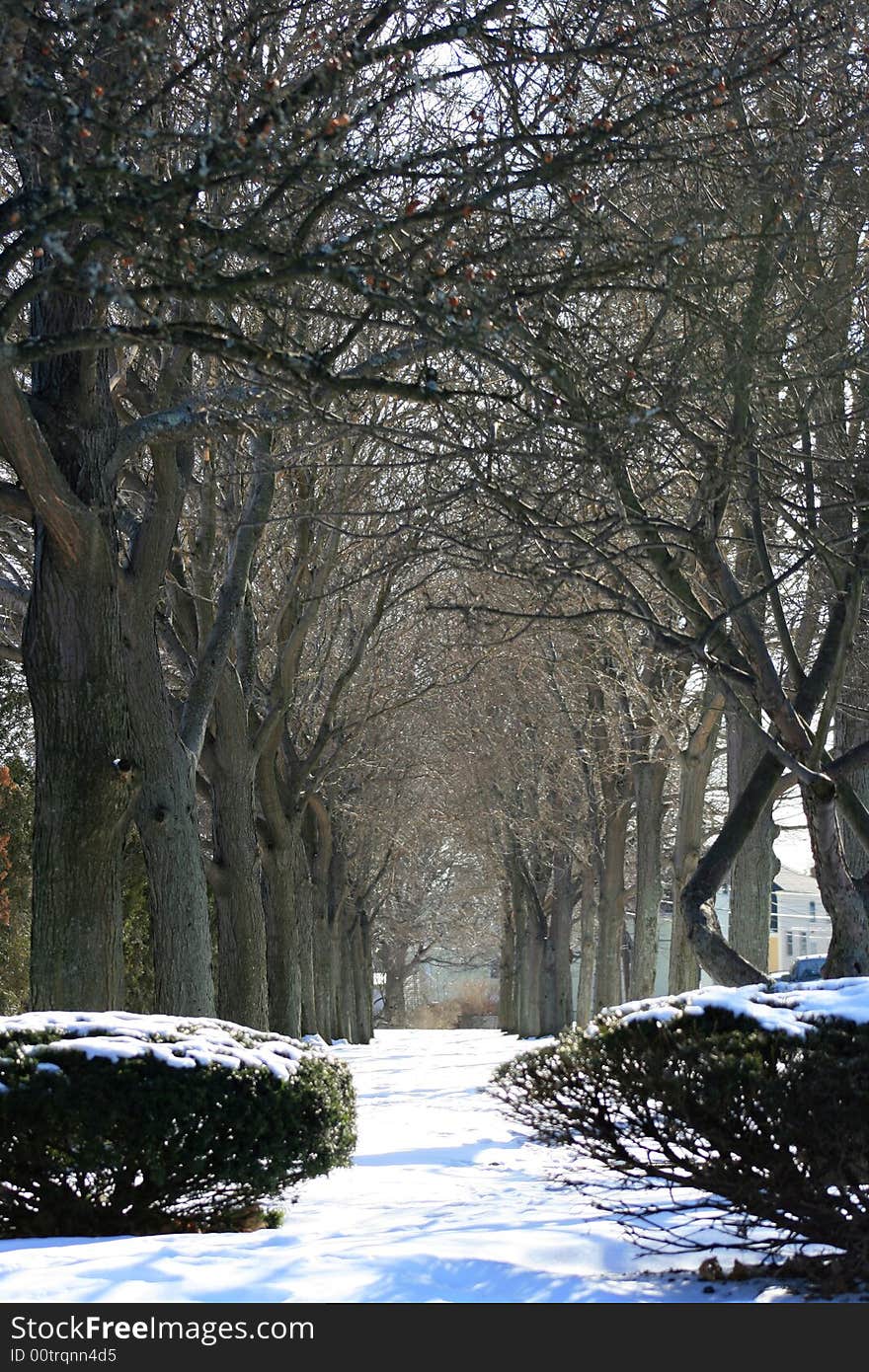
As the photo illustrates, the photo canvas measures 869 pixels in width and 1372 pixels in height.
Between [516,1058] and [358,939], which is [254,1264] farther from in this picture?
[358,939]

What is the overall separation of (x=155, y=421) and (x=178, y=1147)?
482 centimetres

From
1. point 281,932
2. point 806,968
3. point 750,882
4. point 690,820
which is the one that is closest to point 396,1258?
point 750,882

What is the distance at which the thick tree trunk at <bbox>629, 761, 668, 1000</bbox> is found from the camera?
19.6 meters

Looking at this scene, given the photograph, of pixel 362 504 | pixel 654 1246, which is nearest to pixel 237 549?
pixel 362 504

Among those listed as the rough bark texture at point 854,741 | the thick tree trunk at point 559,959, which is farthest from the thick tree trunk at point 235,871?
the thick tree trunk at point 559,959

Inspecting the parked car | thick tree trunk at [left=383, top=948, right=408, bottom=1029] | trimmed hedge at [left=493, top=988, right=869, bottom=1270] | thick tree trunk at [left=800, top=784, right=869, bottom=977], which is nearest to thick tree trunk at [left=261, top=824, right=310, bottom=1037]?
thick tree trunk at [left=800, top=784, right=869, bottom=977]

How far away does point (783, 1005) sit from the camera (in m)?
5.32

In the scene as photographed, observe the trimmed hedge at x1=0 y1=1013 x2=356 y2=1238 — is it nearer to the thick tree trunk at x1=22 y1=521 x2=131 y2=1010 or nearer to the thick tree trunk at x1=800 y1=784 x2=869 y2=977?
the thick tree trunk at x1=22 y1=521 x2=131 y2=1010

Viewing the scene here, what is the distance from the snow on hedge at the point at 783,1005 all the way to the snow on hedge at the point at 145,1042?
1.52 meters

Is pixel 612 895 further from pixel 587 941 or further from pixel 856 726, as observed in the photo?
pixel 856 726

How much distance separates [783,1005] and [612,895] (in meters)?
18.3

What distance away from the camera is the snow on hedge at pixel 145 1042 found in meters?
5.75

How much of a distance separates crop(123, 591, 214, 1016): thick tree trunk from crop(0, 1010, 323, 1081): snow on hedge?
333 centimetres

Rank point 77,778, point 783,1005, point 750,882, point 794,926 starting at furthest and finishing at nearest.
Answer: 1. point 794,926
2. point 750,882
3. point 77,778
4. point 783,1005
